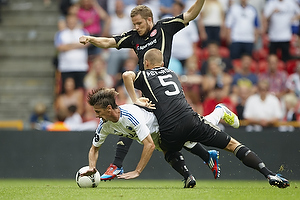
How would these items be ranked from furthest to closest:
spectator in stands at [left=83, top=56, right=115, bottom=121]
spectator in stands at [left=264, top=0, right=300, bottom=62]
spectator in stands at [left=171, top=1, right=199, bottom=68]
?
1. spectator in stands at [left=264, top=0, right=300, bottom=62]
2. spectator in stands at [left=171, top=1, right=199, bottom=68]
3. spectator in stands at [left=83, top=56, right=115, bottom=121]

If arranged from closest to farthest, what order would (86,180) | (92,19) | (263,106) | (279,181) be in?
(279,181), (86,180), (263,106), (92,19)

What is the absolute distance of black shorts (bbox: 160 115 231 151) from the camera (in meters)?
7.12

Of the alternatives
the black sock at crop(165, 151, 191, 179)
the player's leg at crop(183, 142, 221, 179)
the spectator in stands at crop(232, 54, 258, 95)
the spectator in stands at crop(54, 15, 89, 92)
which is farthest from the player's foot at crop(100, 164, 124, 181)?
the spectator in stands at crop(54, 15, 89, 92)

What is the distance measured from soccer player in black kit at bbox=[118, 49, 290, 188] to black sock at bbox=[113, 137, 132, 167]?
0.79 meters

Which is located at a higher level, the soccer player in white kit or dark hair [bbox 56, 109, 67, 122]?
the soccer player in white kit

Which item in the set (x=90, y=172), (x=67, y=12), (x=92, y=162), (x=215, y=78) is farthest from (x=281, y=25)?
(x=90, y=172)

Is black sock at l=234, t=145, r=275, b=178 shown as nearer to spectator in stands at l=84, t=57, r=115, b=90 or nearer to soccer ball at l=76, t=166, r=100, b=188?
soccer ball at l=76, t=166, r=100, b=188

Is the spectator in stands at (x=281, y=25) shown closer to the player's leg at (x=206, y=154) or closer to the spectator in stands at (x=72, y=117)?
the spectator in stands at (x=72, y=117)

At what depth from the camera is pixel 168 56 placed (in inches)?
314

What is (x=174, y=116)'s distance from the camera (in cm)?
715

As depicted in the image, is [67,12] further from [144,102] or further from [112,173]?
[144,102]

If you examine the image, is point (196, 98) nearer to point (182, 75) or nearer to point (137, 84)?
point (182, 75)

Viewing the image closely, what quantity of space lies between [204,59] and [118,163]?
20.1ft

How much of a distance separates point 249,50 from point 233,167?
160 inches
